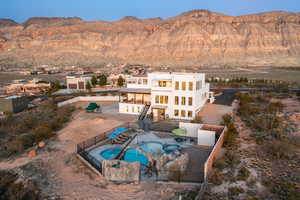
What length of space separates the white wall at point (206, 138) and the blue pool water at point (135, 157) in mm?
5505

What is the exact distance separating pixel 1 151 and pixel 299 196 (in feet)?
69.2

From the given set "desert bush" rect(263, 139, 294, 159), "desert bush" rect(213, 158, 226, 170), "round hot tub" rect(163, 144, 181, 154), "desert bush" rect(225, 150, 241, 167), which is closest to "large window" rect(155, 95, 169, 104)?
"round hot tub" rect(163, 144, 181, 154)

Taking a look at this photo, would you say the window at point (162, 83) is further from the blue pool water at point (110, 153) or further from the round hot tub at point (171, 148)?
the blue pool water at point (110, 153)

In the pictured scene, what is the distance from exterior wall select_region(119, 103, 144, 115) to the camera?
2861cm

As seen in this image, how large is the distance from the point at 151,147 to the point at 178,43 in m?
126

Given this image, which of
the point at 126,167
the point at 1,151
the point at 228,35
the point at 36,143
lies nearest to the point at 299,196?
the point at 126,167

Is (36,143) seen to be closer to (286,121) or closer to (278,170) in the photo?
(278,170)

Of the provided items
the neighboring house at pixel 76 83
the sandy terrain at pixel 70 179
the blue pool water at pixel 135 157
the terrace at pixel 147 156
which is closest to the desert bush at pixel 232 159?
the terrace at pixel 147 156

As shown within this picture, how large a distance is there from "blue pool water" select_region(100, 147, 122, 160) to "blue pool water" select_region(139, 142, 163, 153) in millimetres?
1944

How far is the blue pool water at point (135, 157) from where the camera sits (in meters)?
15.2

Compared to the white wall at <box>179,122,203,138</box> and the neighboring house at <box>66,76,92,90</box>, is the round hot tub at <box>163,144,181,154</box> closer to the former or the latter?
the white wall at <box>179,122,203,138</box>

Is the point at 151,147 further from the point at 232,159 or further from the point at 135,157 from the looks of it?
the point at 232,159

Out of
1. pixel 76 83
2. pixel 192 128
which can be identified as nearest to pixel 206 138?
pixel 192 128

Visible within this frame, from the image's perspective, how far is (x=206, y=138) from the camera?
18.2 meters
